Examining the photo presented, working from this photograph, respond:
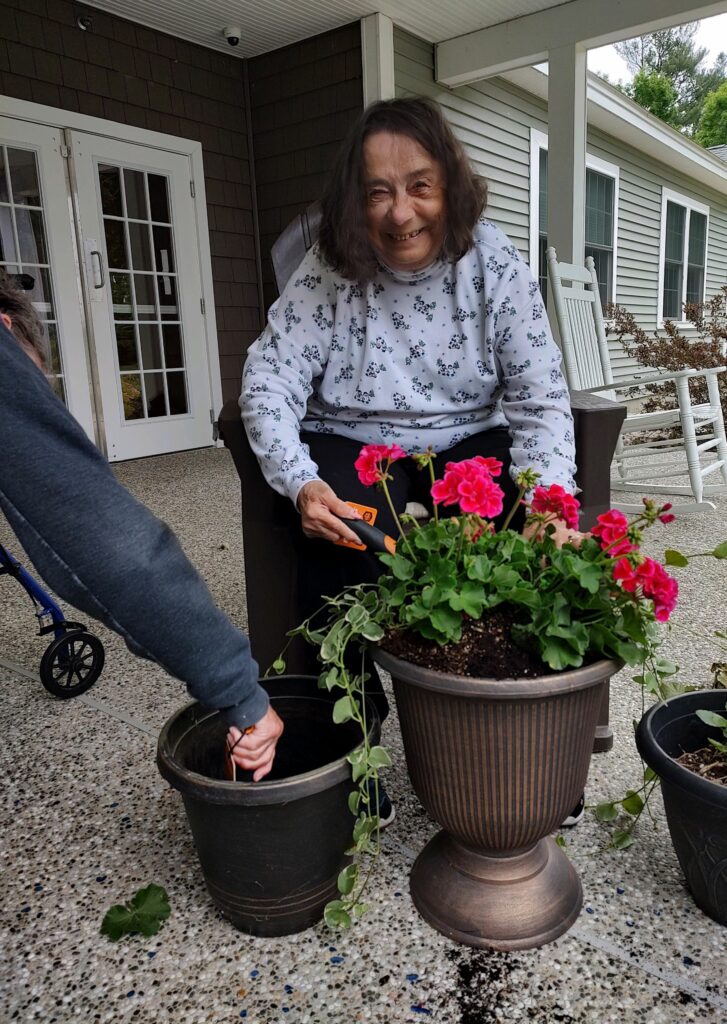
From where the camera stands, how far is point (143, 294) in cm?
486

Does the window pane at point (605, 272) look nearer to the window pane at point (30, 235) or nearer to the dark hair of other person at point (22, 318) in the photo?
the window pane at point (30, 235)

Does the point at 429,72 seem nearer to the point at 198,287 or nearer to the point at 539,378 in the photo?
the point at 198,287

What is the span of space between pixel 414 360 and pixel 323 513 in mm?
409

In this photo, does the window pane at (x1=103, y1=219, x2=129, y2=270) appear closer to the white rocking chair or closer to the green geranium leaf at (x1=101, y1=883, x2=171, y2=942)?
the white rocking chair

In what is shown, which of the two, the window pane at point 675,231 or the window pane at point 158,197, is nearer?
the window pane at point 158,197

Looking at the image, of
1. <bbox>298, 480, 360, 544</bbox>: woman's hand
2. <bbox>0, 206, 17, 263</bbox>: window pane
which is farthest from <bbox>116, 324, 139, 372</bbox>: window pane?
<bbox>298, 480, 360, 544</bbox>: woman's hand

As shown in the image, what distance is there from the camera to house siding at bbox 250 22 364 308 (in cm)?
487

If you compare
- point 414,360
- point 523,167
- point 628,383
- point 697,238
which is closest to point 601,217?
point 523,167

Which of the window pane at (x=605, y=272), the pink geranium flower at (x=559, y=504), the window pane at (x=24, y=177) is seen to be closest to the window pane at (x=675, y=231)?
the window pane at (x=605, y=272)

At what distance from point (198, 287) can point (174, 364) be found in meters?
0.55

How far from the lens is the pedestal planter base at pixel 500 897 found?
3.39ft

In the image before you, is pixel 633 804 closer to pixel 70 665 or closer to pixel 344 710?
pixel 344 710

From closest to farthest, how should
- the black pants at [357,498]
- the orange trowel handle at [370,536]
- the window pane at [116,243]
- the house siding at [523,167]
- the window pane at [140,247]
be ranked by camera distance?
the orange trowel handle at [370,536]
the black pants at [357,498]
the window pane at [116,243]
the window pane at [140,247]
the house siding at [523,167]

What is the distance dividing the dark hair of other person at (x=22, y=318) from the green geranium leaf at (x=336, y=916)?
0.80m
